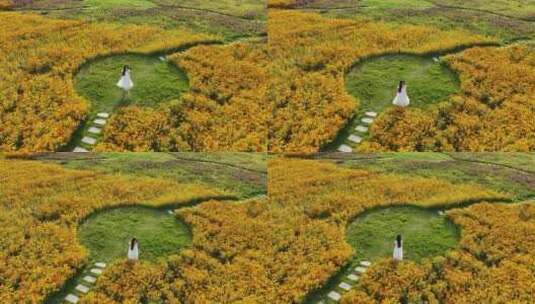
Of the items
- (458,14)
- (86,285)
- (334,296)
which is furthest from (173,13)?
(334,296)

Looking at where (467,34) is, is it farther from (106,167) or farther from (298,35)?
(106,167)

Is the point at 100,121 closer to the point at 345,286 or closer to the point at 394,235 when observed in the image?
the point at 345,286

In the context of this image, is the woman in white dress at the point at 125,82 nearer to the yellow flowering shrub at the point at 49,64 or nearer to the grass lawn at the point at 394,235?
the yellow flowering shrub at the point at 49,64

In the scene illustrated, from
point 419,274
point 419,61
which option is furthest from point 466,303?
point 419,61

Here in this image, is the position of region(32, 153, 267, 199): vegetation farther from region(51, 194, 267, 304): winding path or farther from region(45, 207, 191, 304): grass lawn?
region(51, 194, 267, 304): winding path

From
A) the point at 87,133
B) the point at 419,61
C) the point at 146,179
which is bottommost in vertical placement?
the point at 146,179

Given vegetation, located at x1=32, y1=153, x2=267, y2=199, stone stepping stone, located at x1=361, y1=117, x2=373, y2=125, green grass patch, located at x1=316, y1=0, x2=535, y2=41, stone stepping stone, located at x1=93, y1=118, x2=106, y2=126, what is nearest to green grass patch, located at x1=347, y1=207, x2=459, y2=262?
stone stepping stone, located at x1=361, y1=117, x2=373, y2=125

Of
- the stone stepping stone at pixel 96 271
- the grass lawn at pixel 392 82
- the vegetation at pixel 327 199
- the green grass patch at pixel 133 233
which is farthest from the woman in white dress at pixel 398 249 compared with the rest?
the stone stepping stone at pixel 96 271
